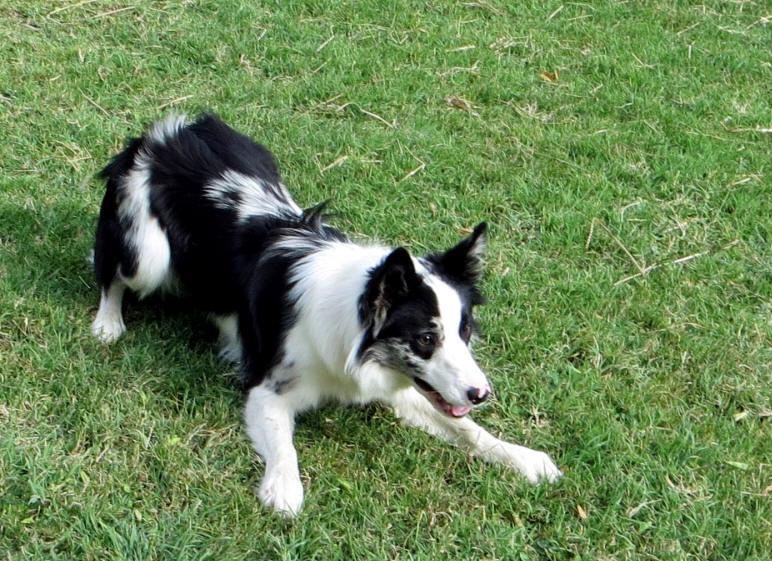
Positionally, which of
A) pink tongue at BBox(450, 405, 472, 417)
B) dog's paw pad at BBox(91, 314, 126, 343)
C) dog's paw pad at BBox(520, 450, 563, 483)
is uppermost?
pink tongue at BBox(450, 405, 472, 417)

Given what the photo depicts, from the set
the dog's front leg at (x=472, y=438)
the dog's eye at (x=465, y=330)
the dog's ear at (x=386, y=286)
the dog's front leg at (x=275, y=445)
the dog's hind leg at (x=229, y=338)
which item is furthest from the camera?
the dog's hind leg at (x=229, y=338)

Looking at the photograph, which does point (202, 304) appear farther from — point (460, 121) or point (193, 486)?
point (460, 121)

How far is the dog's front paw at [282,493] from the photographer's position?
3.56 metres

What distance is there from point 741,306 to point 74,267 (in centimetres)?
354

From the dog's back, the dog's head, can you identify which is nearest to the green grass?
the dog's back

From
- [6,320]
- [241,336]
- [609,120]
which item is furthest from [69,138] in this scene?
[609,120]


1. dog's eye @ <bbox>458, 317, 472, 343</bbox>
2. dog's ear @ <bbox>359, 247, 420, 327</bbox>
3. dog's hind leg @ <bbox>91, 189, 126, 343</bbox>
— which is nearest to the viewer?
dog's ear @ <bbox>359, 247, 420, 327</bbox>

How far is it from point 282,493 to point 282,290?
90 cm

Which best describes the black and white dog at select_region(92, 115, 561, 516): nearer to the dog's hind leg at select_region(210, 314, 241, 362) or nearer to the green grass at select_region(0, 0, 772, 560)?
the dog's hind leg at select_region(210, 314, 241, 362)

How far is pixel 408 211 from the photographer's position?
5535mm

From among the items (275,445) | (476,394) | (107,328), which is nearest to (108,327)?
(107,328)

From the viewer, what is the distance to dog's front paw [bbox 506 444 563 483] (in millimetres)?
3836

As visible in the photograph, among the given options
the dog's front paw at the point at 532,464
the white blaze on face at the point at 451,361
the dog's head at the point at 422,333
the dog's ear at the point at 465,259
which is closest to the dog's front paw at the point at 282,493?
the dog's head at the point at 422,333

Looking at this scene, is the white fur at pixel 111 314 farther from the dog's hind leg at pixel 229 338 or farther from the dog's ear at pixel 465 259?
the dog's ear at pixel 465 259
